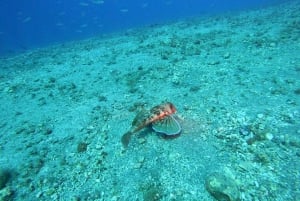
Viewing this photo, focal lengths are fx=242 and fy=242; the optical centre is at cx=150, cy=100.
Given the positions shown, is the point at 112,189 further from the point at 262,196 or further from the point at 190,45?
the point at 190,45

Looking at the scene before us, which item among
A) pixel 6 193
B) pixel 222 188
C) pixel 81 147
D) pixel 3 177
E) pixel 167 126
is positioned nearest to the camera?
pixel 222 188

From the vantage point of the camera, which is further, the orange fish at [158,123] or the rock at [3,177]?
the orange fish at [158,123]

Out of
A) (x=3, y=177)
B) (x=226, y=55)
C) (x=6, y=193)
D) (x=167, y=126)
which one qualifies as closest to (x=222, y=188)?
(x=167, y=126)

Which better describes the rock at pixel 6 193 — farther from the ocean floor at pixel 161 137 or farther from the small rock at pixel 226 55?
the small rock at pixel 226 55

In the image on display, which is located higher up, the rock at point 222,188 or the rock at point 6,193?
the rock at point 6,193

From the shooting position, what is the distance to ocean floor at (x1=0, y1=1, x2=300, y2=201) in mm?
4012

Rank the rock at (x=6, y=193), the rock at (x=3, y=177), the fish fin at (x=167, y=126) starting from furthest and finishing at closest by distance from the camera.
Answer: the fish fin at (x=167, y=126)
the rock at (x=3, y=177)
the rock at (x=6, y=193)

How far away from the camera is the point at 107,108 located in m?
6.66

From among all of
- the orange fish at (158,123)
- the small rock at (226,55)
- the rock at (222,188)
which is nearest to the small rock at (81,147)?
the orange fish at (158,123)

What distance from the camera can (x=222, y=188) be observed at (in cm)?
359

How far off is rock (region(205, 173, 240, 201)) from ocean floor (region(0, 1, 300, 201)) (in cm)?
2

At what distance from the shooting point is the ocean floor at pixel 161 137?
4012 mm

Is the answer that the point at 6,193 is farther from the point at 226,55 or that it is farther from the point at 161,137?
the point at 226,55

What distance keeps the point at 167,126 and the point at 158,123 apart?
0.20 m
